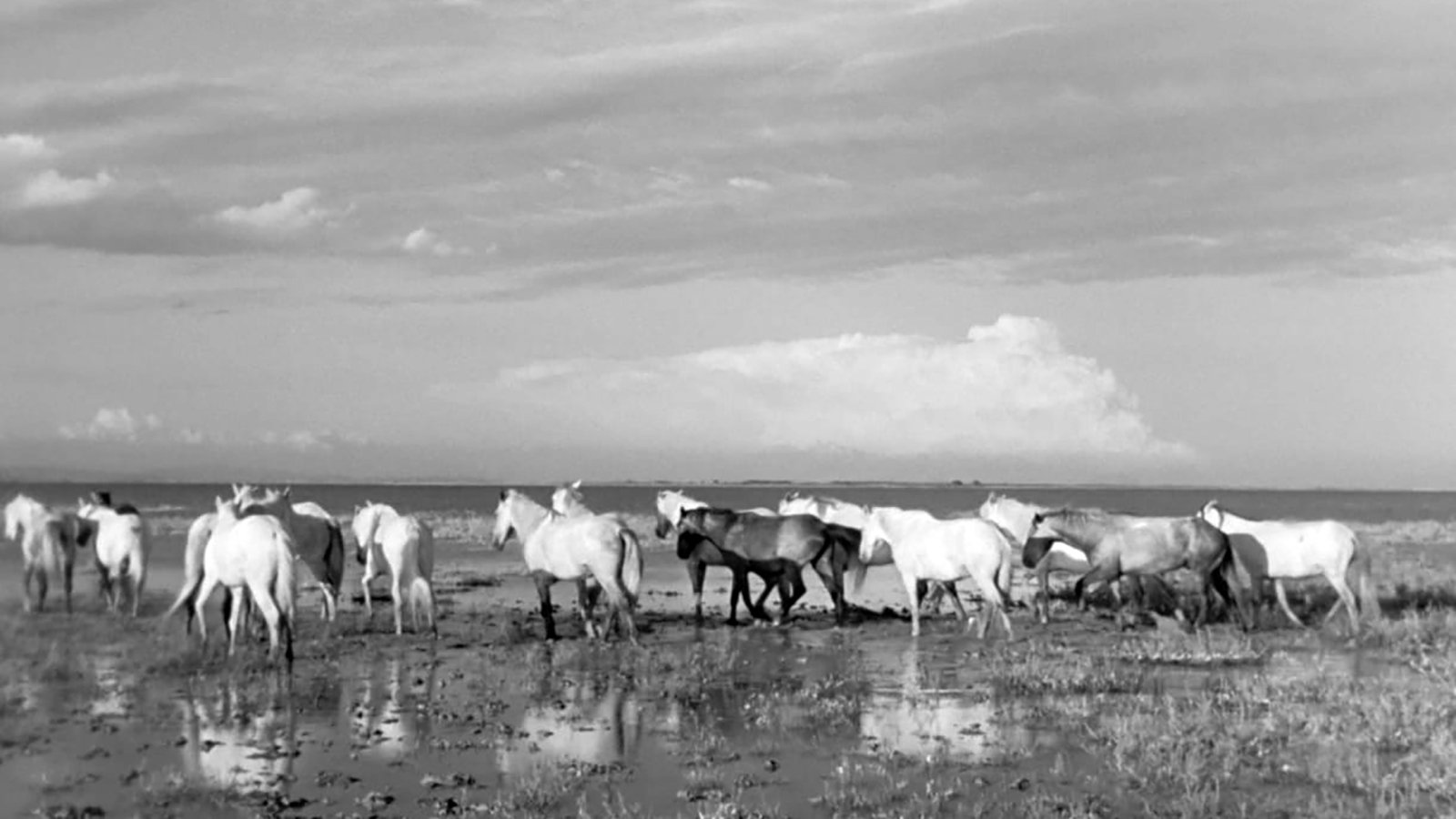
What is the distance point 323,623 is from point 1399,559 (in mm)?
26636

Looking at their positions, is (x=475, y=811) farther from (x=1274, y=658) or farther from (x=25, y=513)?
(x=25, y=513)

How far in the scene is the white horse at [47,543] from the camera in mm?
18609

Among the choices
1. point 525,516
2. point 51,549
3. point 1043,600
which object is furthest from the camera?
point 1043,600

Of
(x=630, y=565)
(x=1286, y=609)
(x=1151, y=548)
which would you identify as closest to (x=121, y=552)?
(x=630, y=565)

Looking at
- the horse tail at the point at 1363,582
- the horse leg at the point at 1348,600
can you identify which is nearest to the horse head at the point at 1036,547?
the horse leg at the point at 1348,600

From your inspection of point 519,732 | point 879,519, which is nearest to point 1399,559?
point 879,519

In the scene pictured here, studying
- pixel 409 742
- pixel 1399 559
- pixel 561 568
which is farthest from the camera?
pixel 1399 559

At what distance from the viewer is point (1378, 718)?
9969 millimetres

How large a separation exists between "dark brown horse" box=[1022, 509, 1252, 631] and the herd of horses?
24 mm

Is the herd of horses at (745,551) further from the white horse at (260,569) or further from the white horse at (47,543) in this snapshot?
the white horse at (260,569)

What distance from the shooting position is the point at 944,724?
34.5ft

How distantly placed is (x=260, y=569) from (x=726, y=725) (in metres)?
5.35

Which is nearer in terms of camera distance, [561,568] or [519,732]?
[519,732]

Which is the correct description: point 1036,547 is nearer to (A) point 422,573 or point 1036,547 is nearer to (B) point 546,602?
(B) point 546,602
